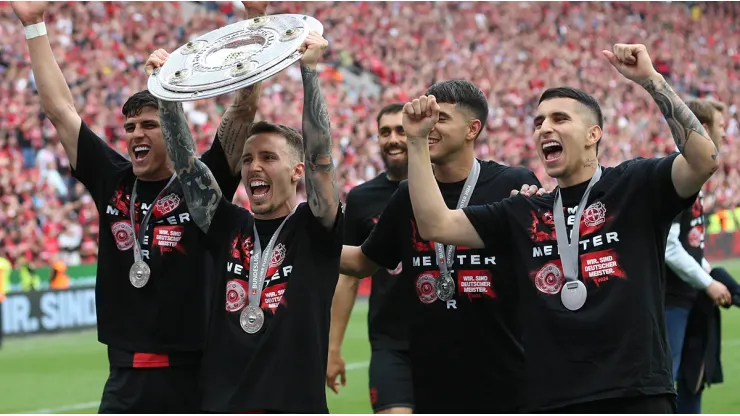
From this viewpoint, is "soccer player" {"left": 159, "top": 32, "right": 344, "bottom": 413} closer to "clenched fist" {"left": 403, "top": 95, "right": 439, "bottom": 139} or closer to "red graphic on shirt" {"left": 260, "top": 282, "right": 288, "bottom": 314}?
"red graphic on shirt" {"left": 260, "top": 282, "right": 288, "bottom": 314}

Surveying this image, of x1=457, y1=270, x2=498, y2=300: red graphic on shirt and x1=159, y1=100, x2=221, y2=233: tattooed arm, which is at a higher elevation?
x1=159, y1=100, x2=221, y2=233: tattooed arm

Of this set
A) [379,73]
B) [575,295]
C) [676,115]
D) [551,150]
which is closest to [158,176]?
[551,150]

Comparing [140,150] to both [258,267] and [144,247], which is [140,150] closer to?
[144,247]

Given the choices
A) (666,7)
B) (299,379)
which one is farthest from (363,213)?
(666,7)

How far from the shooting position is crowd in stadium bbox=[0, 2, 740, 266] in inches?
637

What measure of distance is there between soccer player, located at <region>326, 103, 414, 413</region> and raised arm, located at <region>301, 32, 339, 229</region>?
2080 millimetres

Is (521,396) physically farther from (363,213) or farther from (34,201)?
(34,201)

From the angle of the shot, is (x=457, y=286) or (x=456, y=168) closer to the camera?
(x=457, y=286)

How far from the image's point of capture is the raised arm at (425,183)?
4.45 meters

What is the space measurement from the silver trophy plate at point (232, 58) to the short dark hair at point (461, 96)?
90 cm

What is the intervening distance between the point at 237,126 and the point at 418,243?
0.99 meters

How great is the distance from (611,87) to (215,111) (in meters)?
13.0


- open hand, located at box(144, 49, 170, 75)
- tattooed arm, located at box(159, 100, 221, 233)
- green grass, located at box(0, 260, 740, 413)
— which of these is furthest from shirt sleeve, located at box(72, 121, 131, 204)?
green grass, located at box(0, 260, 740, 413)

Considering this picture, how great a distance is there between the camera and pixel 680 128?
13.5 ft
